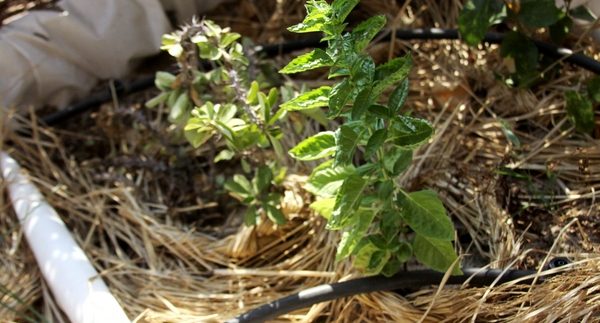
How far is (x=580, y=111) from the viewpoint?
1.50 m

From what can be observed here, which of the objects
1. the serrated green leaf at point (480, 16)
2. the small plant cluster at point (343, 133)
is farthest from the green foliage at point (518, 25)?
the small plant cluster at point (343, 133)

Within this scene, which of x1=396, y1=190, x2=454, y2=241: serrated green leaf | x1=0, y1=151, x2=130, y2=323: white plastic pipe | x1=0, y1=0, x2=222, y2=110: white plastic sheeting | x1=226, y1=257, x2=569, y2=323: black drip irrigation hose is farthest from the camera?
x1=0, y1=0, x2=222, y2=110: white plastic sheeting

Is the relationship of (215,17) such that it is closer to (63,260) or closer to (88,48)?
(88,48)

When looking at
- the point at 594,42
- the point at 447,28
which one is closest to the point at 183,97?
the point at 447,28

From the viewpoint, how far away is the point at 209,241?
1.65m

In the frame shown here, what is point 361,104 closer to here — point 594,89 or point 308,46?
point 594,89

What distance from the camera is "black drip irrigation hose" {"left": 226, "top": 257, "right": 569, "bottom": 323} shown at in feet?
4.28

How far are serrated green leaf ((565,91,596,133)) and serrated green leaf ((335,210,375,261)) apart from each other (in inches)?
21.3

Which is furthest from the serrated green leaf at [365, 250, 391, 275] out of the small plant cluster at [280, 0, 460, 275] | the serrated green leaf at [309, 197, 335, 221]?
the serrated green leaf at [309, 197, 335, 221]

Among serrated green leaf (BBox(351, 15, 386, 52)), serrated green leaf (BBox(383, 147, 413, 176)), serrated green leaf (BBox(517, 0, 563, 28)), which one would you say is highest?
serrated green leaf (BBox(351, 15, 386, 52))

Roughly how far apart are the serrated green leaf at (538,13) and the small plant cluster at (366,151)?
18.1 inches

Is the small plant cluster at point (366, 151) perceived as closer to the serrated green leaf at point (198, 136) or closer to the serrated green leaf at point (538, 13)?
the serrated green leaf at point (198, 136)

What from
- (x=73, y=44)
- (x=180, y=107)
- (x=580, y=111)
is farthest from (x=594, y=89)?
(x=73, y=44)

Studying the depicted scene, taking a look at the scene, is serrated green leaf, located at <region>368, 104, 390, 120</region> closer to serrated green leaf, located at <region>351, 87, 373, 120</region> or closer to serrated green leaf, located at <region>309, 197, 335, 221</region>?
serrated green leaf, located at <region>351, 87, 373, 120</region>
